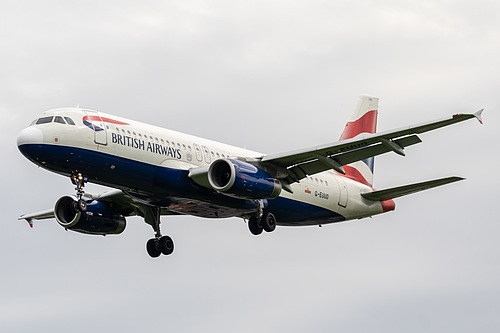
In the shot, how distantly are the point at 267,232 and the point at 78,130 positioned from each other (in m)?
10.6

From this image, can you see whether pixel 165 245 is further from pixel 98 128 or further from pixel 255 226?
pixel 98 128

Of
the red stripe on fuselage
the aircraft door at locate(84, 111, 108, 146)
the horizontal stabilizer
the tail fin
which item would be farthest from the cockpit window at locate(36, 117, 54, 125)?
the red stripe on fuselage

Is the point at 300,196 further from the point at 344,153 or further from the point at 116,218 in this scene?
the point at 116,218

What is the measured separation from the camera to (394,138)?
39031 millimetres

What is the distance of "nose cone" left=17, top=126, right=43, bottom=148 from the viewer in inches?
1446

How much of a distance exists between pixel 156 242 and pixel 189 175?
6.59 meters

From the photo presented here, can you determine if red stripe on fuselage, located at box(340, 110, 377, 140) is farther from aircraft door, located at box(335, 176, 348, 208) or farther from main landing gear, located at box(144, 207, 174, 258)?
main landing gear, located at box(144, 207, 174, 258)

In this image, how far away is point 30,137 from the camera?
1448 inches

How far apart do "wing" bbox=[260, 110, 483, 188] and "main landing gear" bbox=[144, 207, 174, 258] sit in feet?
22.4

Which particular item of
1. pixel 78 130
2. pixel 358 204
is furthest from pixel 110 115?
pixel 358 204

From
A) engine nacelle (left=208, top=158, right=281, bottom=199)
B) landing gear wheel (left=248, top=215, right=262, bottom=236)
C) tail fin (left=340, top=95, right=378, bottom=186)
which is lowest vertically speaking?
landing gear wheel (left=248, top=215, right=262, bottom=236)

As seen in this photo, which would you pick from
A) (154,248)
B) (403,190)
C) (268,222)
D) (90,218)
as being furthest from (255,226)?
(90,218)

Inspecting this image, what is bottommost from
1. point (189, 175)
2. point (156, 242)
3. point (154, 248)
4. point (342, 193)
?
point (154, 248)

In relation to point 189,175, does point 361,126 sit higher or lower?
higher
